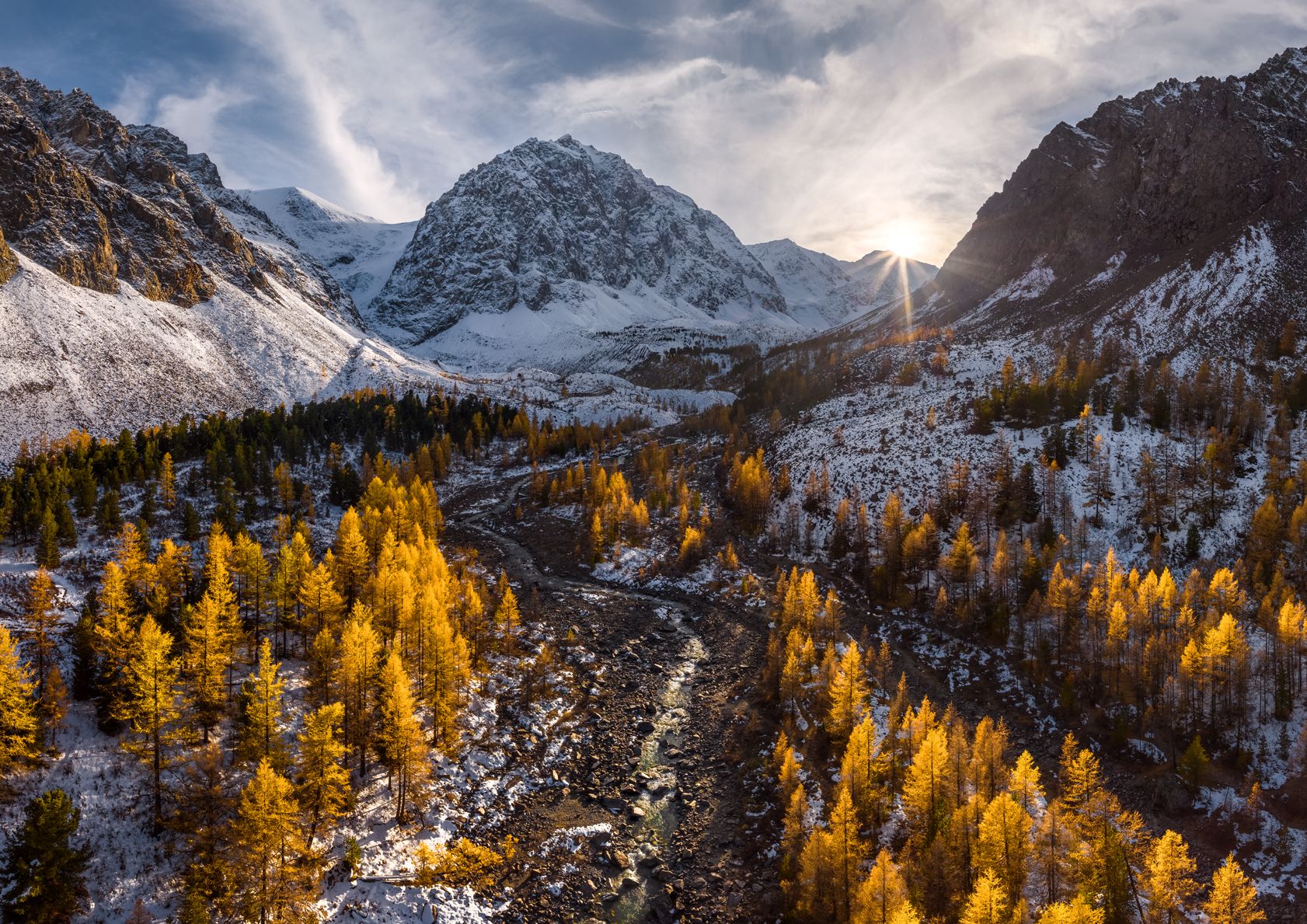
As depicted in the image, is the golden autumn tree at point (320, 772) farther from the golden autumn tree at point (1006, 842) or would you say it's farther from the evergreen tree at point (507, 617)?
the golden autumn tree at point (1006, 842)

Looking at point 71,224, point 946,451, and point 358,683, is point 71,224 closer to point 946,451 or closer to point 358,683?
point 358,683

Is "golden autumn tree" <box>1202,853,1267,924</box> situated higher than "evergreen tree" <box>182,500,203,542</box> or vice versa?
"evergreen tree" <box>182,500,203,542</box>

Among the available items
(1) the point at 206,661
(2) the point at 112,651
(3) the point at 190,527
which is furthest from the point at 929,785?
(3) the point at 190,527

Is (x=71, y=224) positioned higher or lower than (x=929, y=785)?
higher

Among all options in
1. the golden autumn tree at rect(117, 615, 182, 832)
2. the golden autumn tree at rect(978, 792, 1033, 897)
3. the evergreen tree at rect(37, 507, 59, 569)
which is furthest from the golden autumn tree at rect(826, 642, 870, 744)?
the evergreen tree at rect(37, 507, 59, 569)

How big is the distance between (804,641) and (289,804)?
43.9 meters

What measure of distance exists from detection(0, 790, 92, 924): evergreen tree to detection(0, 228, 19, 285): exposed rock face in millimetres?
170202

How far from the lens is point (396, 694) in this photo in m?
40.5

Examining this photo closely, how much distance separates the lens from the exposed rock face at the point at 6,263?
14412 cm

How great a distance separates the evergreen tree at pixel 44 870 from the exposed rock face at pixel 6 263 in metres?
170

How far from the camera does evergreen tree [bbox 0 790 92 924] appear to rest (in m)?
28.8

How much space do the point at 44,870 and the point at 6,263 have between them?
586 ft

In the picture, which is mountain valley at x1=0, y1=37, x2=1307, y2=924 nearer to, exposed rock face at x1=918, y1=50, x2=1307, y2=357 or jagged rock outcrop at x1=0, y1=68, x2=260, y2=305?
exposed rock face at x1=918, y1=50, x2=1307, y2=357

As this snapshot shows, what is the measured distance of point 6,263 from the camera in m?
146
